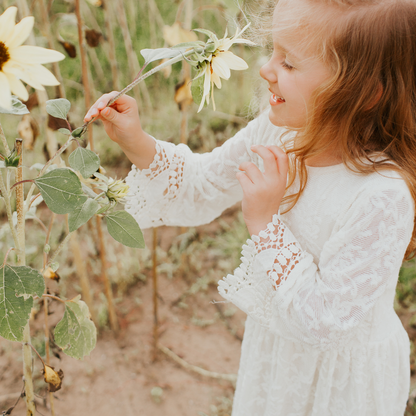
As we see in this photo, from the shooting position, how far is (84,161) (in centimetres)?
48

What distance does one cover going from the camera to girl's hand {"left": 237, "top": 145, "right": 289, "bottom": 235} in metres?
0.67

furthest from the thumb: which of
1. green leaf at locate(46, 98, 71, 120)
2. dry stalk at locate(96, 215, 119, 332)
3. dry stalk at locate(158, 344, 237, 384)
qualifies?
dry stalk at locate(158, 344, 237, 384)

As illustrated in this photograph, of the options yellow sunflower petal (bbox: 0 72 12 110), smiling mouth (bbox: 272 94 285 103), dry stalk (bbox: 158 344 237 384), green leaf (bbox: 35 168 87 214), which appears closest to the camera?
yellow sunflower petal (bbox: 0 72 12 110)

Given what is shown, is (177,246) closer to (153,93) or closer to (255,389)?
(255,389)

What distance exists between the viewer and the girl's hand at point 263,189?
2.20 ft

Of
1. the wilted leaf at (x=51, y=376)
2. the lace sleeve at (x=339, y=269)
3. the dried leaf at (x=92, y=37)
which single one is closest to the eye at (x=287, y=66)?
the lace sleeve at (x=339, y=269)

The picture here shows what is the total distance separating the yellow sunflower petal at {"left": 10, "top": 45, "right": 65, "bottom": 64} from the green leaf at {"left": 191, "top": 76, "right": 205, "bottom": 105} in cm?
20

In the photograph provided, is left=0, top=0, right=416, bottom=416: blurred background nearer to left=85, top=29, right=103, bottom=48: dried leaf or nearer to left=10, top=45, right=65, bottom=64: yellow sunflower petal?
left=85, top=29, right=103, bottom=48: dried leaf

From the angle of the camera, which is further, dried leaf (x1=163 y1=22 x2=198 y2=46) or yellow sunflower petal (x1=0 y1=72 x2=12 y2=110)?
dried leaf (x1=163 y1=22 x2=198 y2=46)

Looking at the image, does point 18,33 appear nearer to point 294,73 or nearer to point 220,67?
point 220,67

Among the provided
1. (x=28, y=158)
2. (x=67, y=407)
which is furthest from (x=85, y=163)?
(x=28, y=158)

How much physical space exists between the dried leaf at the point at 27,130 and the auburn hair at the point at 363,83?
0.50 meters

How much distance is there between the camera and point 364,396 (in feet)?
2.46

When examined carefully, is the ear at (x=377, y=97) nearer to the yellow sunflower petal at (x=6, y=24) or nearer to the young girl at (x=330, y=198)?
the young girl at (x=330, y=198)
